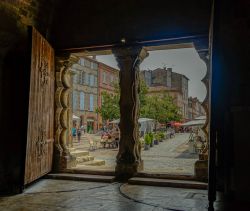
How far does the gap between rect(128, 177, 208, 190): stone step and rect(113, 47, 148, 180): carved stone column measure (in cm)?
40

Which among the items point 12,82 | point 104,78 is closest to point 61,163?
point 12,82

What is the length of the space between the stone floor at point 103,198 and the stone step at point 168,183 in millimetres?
147

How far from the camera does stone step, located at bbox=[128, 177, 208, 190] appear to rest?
4578 millimetres

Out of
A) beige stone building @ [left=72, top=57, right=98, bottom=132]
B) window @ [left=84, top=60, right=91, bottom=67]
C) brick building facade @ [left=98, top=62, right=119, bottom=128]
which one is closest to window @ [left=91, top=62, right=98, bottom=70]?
beige stone building @ [left=72, top=57, right=98, bottom=132]

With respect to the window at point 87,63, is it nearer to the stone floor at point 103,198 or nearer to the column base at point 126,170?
the column base at point 126,170

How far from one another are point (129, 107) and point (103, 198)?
189 cm

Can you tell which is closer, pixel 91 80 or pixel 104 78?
pixel 91 80

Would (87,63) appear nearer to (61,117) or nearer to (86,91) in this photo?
(86,91)

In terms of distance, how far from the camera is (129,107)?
537 centimetres

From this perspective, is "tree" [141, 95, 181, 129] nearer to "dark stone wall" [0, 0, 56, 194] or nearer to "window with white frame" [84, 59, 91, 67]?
"window with white frame" [84, 59, 91, 67]

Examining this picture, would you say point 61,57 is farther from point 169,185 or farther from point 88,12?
point 169,185

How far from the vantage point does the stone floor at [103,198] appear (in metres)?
3.54

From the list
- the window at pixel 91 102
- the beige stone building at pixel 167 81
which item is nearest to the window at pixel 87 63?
the window at pixel 91 102

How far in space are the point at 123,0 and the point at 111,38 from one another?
72 centimetres
